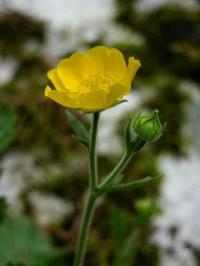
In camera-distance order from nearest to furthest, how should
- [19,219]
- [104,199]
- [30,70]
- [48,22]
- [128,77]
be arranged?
[128,77] < [19,219] < [104,199] < [30,70] < [48,22]

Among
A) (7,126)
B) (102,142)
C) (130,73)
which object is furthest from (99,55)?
(102,142)

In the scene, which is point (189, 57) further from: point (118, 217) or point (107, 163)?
point (118, 217)

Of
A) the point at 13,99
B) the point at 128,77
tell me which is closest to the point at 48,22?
the point at 13,99

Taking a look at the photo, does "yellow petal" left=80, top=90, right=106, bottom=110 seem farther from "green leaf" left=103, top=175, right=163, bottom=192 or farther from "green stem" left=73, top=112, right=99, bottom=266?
"green leaf" left=103, top=175, right=163, bottom=192

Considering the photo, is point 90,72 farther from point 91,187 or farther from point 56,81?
point 91,187

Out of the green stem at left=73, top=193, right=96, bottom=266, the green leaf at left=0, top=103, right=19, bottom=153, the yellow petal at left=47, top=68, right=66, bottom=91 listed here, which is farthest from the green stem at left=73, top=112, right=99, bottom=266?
the green leaf at left=0, top=103, right=19, bottom=153

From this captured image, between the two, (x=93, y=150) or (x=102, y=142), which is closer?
(x=93, y=150)

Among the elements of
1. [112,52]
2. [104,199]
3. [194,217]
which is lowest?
[194,217]
